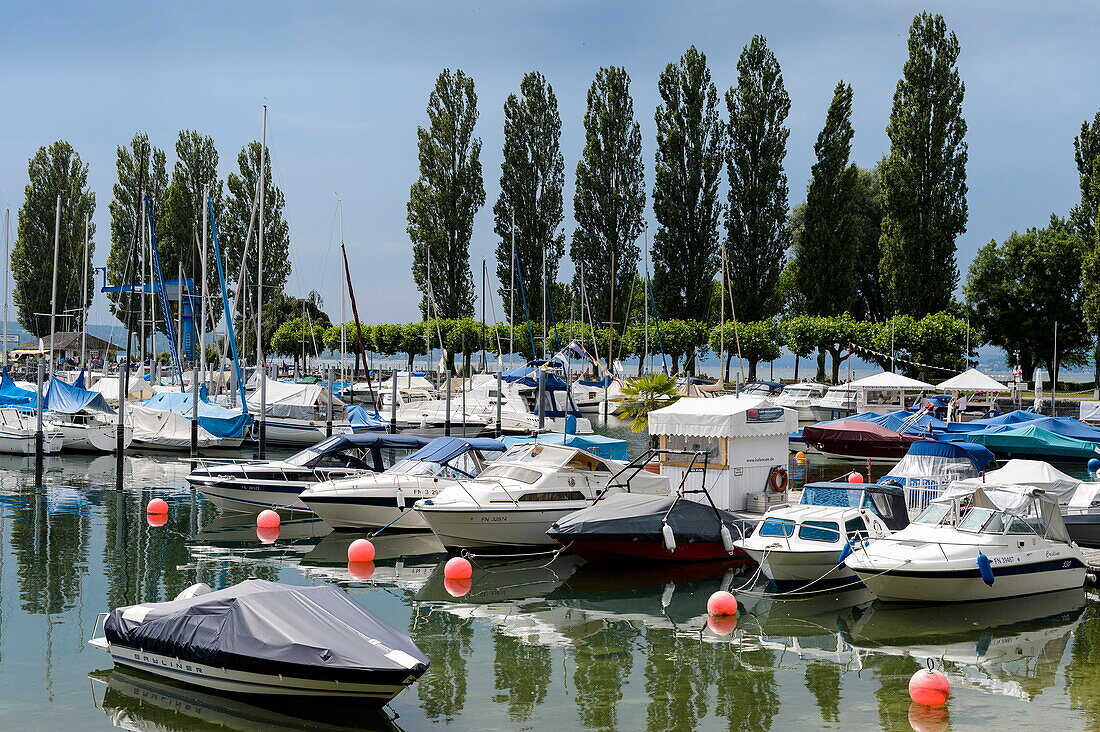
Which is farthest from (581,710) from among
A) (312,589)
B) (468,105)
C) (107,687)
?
(468,105)

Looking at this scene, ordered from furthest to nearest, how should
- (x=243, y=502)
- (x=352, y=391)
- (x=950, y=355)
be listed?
(x=352, y=391), (x=950, y=355), (x=243, y=502)

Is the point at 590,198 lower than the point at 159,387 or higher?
higher

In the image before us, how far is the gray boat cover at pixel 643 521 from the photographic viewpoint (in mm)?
19734

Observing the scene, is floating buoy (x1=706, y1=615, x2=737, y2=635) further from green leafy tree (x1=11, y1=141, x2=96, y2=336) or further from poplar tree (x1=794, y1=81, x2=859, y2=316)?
green leafy tree (x1=11, y1=141, x2=96, y2=336)

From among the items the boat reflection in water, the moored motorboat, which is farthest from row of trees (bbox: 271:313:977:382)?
the boat reflection in water

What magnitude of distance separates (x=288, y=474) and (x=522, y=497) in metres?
7.95

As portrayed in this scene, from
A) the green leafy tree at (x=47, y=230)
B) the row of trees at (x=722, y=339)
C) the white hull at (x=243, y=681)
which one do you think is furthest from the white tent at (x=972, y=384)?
the green leafy tree at (x=47, y=230)

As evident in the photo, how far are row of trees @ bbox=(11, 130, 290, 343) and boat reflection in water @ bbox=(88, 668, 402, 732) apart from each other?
226ft

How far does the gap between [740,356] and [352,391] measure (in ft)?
81.8

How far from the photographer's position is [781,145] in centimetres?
6825

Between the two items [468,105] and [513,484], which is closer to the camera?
[513,484]

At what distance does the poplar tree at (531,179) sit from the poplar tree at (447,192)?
8.24 ft

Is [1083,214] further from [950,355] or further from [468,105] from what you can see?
[468,105]

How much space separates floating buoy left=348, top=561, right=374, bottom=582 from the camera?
65.0 ft
